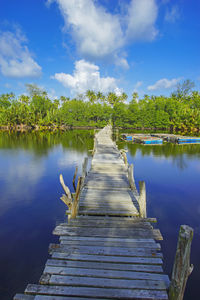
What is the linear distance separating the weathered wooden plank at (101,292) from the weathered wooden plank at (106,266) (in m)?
0.56

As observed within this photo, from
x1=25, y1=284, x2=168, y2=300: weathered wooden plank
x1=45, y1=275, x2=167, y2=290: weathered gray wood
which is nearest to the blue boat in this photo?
x1=45, y1=275, x2=167, y2=290: weathered gray wood

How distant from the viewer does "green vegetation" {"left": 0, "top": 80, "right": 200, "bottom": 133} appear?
77.6 metres

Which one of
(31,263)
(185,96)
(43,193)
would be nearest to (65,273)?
(31,263)

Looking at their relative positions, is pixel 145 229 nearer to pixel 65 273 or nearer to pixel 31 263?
pixel 65 273

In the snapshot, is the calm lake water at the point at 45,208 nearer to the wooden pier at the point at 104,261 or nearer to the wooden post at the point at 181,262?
the wooden pier at the point at 104,261

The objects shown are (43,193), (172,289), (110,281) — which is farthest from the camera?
(43,193)

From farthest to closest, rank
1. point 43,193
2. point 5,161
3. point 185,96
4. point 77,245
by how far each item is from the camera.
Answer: point 185,96, point 5,161, point 43,193, point 77,245

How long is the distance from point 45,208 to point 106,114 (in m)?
79.8

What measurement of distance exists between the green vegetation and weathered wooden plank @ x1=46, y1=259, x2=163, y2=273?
7580 centimetres

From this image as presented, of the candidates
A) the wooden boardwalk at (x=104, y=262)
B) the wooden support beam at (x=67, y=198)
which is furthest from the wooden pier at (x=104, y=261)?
the wooden support beam at (x=67, y=198)

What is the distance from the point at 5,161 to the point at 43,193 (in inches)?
540

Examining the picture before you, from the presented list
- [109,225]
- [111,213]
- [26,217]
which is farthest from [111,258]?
[26,217]

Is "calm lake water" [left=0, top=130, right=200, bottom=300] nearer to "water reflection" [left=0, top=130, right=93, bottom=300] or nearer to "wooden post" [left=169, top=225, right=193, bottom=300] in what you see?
"water reflection" [left=0, top=130, right=93, bottom=300]

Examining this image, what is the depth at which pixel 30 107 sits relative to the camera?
3344 inches
